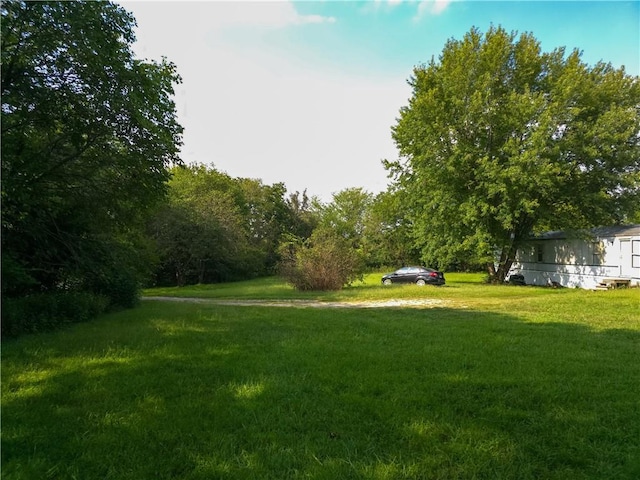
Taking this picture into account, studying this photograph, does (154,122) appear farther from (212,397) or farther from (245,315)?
(212,397)

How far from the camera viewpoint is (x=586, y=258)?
22797 millimetres

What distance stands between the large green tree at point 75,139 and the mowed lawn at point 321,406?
3348 millimetres

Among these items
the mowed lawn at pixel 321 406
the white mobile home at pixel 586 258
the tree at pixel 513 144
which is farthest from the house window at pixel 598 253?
the mowed lawn at pixel 321 406

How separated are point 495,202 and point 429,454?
21.9 meters

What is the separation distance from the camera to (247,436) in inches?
125

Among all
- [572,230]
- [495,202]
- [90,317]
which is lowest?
[90,317]

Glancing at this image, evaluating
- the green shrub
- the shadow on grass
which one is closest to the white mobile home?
the shadow on grass

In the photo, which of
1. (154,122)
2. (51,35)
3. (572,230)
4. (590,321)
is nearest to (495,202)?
(572,230)

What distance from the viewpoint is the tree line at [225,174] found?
764 centimetres

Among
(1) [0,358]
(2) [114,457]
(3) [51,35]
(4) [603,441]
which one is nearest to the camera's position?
(2) [114,457]

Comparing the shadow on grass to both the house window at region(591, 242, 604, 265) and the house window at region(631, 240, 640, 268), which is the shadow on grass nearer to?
the house window at region(631, 240, 640, 268)

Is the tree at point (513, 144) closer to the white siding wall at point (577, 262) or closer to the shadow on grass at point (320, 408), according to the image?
the white siding wall at point (577, 262)

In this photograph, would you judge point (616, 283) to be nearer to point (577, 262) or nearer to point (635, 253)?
point (635, 253)

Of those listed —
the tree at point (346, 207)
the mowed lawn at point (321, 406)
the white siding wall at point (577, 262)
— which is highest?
the tree at point (346, 207)
